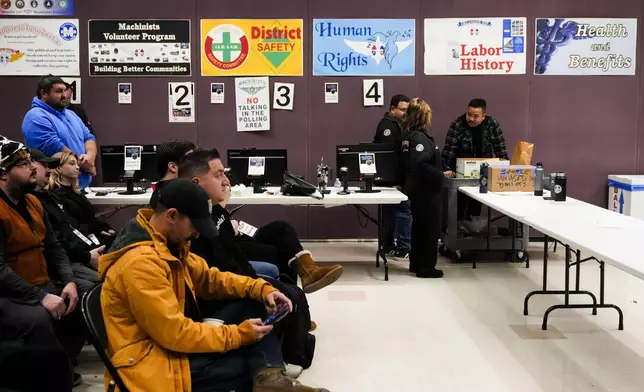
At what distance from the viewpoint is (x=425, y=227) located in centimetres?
581

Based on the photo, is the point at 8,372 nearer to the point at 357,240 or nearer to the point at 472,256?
the point at 472,256

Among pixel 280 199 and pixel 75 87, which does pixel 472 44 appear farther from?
pixel 75 87

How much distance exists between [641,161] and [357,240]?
304cm

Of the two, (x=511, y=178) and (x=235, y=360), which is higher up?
(x=511, y=178)

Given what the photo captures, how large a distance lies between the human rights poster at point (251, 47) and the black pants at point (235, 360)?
473 cm

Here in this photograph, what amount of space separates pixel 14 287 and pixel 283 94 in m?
4.65

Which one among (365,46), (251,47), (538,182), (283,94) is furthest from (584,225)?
(251,47)

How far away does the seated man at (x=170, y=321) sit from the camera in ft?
7.65


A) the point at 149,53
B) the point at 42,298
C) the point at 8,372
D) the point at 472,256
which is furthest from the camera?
the point at 149,53

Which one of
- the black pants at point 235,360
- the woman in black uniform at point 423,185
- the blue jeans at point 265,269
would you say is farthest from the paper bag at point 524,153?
the black pants at point 235,360

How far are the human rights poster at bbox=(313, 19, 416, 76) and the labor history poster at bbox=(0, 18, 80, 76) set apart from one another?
8.05ft

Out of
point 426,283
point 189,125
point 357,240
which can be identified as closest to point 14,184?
point 426,283

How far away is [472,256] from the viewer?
6.64 metres

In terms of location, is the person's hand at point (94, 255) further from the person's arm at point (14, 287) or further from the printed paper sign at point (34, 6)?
the printed paper sign at point (34, 6)
